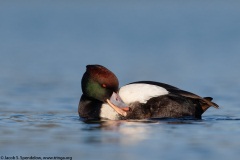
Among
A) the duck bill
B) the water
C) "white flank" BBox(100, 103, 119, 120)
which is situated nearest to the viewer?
the water

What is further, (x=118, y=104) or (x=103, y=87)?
(x=103, y=87)

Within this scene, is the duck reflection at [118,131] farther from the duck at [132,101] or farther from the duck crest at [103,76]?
the duck crest at [103,76]

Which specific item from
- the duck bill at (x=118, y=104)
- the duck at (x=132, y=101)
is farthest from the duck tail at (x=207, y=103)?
the duck bill at (x=118, y=104)

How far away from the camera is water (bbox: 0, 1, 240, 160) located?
1034cm

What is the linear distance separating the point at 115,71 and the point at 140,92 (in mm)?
7466

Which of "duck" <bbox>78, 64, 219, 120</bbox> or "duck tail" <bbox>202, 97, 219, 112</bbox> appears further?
"duck tail" <bbox>202, 97, 219, 112</bbox>

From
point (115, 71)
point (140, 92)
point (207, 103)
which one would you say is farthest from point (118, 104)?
point (115, 71)

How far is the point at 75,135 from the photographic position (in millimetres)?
11141

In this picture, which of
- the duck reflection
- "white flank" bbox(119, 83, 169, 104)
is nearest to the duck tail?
"white flank" bbox(119, 83, 169, 104)

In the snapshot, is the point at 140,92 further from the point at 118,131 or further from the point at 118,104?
the point at 118,131

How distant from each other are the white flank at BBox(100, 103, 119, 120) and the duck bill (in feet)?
0.34

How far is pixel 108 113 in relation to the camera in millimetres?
13047

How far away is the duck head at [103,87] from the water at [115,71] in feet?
1.51

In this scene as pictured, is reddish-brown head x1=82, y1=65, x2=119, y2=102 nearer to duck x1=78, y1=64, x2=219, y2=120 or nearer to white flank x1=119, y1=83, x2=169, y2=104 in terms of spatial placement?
duck x1=78, y1=64, x2=219, y2=120
